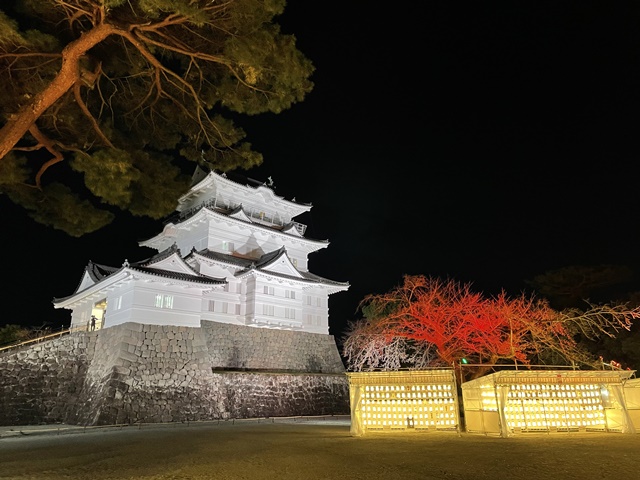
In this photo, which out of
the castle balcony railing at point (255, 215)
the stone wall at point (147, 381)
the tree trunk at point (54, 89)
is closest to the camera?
the tree trunk at point (54, 89)

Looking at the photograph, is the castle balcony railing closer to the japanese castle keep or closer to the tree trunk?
the japanese castle keep

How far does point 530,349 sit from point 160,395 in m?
15.6

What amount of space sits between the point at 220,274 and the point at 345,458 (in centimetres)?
1667

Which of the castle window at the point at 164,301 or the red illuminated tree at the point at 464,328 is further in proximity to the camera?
the castle window at the point at 164,301

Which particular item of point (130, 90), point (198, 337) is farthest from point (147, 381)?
point (130, 90)

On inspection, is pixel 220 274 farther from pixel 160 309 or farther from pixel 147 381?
pixel 147 381

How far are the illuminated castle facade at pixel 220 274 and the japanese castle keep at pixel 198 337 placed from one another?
0.20 feet

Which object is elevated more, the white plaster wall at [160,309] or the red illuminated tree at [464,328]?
the white plaster wall at [160,309]

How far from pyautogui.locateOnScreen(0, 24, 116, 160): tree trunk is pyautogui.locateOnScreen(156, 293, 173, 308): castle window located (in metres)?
10.7

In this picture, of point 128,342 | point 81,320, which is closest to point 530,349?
point 128,342

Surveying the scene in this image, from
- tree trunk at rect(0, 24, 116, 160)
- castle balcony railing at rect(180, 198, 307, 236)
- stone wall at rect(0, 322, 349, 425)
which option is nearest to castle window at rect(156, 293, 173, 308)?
stone wall at rect(0, 322, 349, 425)

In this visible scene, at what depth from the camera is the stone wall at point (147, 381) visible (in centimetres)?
1580

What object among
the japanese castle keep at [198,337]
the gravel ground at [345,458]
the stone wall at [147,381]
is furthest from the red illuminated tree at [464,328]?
the japanese castle keep at [198,337]

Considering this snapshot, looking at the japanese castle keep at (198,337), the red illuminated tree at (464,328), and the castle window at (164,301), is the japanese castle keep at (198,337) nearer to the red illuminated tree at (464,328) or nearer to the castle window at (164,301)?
the castle window at (164,301)
